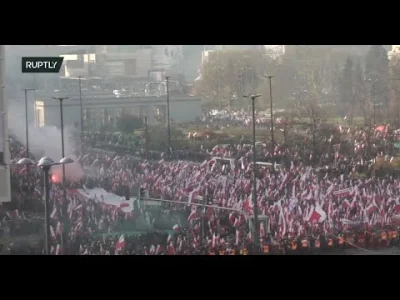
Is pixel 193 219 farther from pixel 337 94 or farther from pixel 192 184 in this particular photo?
pixel 337 94

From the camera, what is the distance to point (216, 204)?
14656mm

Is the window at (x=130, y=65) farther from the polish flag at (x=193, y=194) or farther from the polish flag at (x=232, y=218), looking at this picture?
the polish flag at (x=232, y=218)

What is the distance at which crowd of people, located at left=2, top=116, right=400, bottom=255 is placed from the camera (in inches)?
575

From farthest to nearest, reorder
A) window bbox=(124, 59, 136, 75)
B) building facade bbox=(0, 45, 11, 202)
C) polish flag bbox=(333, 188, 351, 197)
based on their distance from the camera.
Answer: polish flag bbox=(333, 188, 351, 197)
window bbox=(124, 59, 136, 75)
building facade bbox=(0, 45, 11, 202)

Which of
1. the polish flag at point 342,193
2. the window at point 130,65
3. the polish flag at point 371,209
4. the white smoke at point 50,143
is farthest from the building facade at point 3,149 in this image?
the polish flag at point 371,209

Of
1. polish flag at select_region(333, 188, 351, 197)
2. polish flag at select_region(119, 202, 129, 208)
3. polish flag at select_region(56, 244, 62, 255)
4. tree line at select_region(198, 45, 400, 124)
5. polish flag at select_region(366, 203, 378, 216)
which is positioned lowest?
polish flag at select_region(56, 244, 62, 255)

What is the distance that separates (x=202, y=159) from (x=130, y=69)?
124 cm

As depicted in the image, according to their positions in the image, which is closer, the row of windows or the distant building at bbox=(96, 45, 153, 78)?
the distant building at bbox=(96, 45, 153, 78)

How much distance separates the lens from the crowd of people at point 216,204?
1462 centimetres

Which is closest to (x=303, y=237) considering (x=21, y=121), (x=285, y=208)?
(x=285, y=208)

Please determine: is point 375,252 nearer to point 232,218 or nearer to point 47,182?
point 232,218

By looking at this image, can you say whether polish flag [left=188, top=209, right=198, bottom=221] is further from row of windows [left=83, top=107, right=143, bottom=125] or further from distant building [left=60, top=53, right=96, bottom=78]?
distant building [left=60, top=53, right=96, bottom=78]

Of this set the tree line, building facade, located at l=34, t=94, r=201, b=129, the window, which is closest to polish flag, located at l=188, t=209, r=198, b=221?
building facade, located at l=34, t=94, r=201, b=129

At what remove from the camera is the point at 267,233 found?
14648mm
